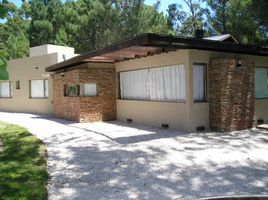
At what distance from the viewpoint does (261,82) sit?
13.2m

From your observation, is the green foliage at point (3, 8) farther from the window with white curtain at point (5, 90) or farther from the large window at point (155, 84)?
the window with white curtain at point (5, 90)

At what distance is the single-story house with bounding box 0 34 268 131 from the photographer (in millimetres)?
11148

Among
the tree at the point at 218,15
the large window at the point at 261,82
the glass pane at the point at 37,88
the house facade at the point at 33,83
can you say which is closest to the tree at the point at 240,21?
the tree at the point at 218,15

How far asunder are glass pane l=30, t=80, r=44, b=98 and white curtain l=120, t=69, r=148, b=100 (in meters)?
7.82

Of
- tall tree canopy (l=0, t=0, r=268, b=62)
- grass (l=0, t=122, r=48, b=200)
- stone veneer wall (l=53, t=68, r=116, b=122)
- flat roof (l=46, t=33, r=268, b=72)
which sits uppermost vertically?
tall tree canopy (l=0, t=0, r=268, b=62)

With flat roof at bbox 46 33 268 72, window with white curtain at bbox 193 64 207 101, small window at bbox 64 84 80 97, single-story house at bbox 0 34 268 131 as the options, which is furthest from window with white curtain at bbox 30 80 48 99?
window with white curtain at bbox 193 64 207 101

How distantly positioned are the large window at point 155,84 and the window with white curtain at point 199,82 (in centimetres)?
40

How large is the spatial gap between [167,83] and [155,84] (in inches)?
31.4

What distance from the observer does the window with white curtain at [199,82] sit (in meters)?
11.4

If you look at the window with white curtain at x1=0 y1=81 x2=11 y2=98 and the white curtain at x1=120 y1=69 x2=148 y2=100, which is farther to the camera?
the window with white curtain at x1=0 y1=81 x2=11 y2=98

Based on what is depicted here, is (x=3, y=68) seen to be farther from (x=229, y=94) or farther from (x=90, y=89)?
(x=90, y=89)

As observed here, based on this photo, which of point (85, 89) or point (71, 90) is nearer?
point (85, 89)

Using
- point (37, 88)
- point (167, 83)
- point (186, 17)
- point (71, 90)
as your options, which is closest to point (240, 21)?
point (167, 83)

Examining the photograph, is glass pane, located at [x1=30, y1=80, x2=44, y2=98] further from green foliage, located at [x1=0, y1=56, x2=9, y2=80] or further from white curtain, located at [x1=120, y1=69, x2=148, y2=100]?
green foliage, located at [x1=0, y1=56, x2=9, y2=80]
